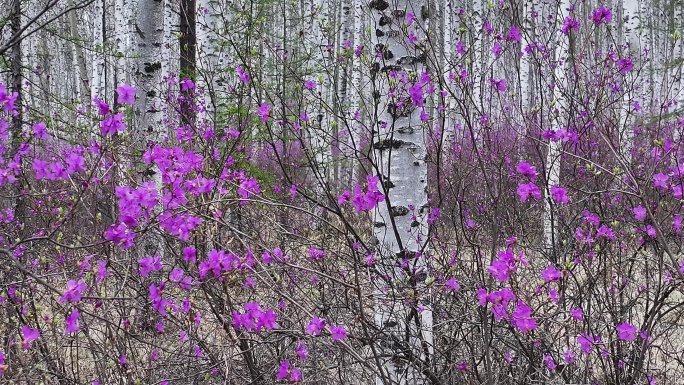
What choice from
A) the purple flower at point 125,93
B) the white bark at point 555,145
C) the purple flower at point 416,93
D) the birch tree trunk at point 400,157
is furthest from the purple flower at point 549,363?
the purple flower at point 125,93

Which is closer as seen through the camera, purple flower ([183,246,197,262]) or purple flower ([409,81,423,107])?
purple flower ([183,246,197,262])

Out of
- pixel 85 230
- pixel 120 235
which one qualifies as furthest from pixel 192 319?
pixel 85 230

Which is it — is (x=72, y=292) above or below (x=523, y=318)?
above

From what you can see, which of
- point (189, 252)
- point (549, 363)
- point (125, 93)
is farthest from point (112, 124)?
point (549, 363)

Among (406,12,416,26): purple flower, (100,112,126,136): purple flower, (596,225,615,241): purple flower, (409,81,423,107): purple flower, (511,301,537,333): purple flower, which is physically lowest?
(511,301,537,333): purple flower

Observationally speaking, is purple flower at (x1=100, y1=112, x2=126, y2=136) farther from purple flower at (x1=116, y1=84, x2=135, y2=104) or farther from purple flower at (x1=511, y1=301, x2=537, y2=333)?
purple flower at (x1=511, y1=301, x2=537, y2=333)

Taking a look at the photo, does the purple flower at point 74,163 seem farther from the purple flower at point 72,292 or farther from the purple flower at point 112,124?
the purple flower at point 72,292

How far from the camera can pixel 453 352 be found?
3076 millimetres

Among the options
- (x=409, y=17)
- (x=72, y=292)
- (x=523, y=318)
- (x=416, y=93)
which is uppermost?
(x=409, y=17)

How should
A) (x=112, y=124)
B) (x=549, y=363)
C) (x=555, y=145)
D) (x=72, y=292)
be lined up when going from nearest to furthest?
(x=72, y=292)
(x=112, y=124)
(x=549, y=363)
(x=555, y=145)

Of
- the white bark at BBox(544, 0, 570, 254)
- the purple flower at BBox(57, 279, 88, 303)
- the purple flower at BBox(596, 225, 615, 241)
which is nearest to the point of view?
the purple flower at BBox(57, 279, 88, 303)

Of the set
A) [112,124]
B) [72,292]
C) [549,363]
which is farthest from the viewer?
[549,363]

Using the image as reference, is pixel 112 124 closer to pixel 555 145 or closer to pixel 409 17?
pixel 409 17

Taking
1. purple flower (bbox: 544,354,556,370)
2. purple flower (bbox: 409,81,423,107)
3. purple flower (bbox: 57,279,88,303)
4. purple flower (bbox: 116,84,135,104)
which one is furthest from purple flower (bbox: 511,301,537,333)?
purple flower (bbox: 116,84,135,104)
